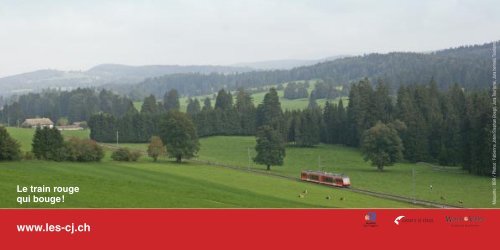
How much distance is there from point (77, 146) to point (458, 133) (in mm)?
54753

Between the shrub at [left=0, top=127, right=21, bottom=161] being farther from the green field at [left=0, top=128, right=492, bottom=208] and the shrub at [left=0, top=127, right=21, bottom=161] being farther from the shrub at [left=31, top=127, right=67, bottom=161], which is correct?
the green field at [left=0, top=128, right=492, bottom=208]

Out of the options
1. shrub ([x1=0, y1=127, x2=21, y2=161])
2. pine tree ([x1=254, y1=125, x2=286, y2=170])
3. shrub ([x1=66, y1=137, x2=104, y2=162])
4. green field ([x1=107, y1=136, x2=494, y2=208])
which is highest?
shrub ([x1=0, y1=127, x2=21, y2=161])

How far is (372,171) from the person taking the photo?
73.8 meters

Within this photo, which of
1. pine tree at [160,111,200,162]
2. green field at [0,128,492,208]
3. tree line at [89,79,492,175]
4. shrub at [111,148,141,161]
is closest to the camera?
green field at [0,128,492,208]

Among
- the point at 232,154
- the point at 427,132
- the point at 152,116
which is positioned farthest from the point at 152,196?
the point at 152,116

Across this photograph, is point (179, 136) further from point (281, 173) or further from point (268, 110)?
point (268, 110)

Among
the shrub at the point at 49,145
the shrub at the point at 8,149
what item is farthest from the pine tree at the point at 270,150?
the shrub at the point at 8,149

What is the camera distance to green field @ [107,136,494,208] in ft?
166
